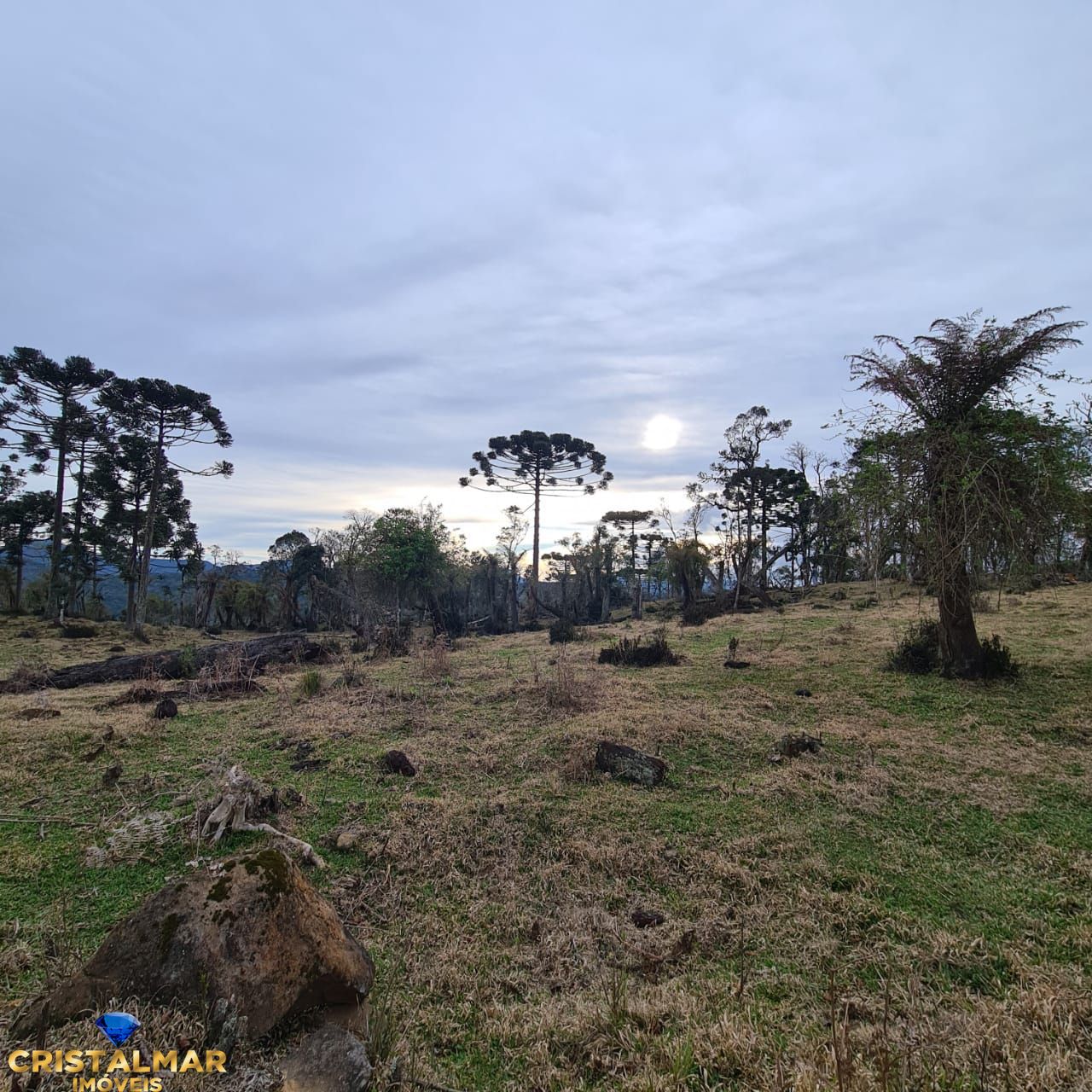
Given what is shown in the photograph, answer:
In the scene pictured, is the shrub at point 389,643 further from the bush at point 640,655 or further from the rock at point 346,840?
the rock at point 346,840

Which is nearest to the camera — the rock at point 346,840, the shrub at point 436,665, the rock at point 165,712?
the rock at point 346,840

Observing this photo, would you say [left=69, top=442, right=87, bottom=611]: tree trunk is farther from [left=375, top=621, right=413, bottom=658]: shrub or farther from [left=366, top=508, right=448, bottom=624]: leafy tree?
[left=375, top=621, right=413, bottom=658]: shrub

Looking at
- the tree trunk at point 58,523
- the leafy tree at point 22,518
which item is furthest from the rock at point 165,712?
the leafy tree at point 22,518

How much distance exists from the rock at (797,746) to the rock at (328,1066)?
5.89 meters

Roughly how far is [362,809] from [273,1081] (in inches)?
146

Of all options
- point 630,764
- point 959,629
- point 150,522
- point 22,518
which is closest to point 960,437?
point 959,629

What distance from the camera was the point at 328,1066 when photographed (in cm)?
213

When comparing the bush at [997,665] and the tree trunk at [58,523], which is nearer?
the bush at [997,665]

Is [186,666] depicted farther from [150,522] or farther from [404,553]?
[150,522]

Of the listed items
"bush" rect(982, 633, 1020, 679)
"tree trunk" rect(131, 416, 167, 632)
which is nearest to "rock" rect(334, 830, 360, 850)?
"bush" rect(982, 633, 1020, 679)

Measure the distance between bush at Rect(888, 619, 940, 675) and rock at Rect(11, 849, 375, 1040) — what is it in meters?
11.1

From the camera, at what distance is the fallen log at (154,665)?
12125 mm

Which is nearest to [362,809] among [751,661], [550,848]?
[550,848]

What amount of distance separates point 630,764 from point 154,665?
12659mm
